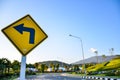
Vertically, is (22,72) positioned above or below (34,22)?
below

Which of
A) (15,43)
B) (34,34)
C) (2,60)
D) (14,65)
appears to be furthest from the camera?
(14,65)

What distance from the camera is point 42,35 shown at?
354cm

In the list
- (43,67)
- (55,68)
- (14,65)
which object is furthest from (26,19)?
(55,68)

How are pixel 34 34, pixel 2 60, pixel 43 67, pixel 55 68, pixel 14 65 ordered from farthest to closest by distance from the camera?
pixel 55 68, pixel 43 67, pixel 14 65, pixel 2 60, pixel 34 34

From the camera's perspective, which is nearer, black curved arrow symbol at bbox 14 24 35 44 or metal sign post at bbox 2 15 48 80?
metal sign post at bbox 2 15 48 80

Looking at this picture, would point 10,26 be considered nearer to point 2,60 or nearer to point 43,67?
point 2,60

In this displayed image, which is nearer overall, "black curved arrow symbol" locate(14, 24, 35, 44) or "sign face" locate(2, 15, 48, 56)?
"sign face" locate(2, 15, 48, 56)

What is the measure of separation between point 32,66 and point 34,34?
97.2 meters

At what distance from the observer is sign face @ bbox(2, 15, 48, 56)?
323 cm

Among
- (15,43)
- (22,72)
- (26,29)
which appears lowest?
(22,72)

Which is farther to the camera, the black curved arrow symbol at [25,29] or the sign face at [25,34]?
the black curved arrow symbol at [25,29]

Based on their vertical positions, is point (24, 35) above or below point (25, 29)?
below

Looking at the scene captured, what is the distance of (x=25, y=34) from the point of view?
3352mm

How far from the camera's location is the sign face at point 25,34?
Result: 3.23m
